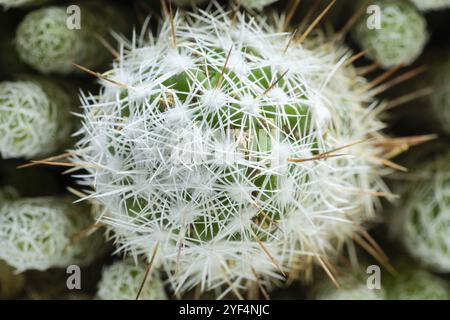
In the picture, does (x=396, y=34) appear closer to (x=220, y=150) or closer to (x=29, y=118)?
(x=220, y=150)

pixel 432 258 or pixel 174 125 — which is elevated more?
pixel 174 125

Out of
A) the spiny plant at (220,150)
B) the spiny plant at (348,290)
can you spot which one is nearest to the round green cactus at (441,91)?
the spiny plant at (220,150)

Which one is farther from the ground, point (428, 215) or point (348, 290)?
point (428, 215)

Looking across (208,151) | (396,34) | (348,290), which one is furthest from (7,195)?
(396,34)

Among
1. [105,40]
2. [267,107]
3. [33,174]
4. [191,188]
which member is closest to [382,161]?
[267,107]

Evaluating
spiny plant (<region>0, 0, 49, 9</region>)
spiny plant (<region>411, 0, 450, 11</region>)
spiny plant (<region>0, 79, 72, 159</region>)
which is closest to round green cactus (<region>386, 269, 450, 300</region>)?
spiny plant (<region>411, 0, 450, 11</region>)

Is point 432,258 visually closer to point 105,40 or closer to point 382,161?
point 382,161
